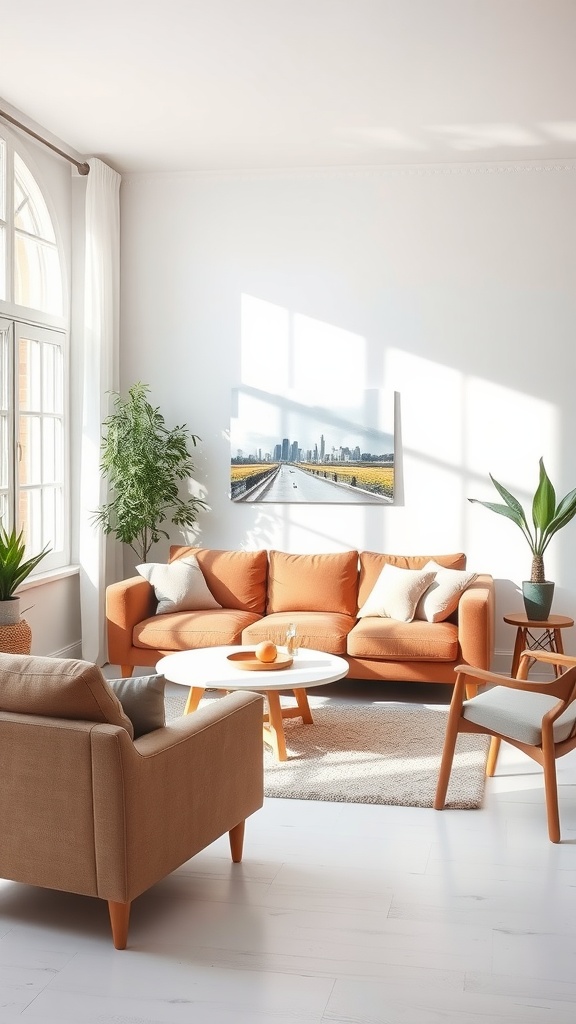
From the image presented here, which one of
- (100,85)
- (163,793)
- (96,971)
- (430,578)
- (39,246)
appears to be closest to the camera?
(96,971)

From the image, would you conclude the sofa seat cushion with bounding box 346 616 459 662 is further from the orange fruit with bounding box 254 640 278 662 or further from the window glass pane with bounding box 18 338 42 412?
the window glass pane with bounding box 18 338 42 412

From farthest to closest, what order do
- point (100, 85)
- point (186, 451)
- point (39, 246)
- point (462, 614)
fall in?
point (186, 451)
point (39, 246)
point (462, 614)
point (100, 85)

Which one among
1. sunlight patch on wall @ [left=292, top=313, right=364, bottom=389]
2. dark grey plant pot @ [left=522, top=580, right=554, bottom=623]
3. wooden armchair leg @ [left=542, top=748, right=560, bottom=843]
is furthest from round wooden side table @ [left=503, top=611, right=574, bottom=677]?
wooden armchair leg @ [left=542, top=748, right=560, bottom=843]

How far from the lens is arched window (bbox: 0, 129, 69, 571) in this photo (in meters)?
5.72

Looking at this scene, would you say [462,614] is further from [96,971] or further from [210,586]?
[96,971]

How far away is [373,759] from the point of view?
15.1 feet

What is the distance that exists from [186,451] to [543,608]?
2.63 metres

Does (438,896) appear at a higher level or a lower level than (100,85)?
lower

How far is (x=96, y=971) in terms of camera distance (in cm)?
270

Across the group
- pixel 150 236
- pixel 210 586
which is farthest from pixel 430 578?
pixel 150 236

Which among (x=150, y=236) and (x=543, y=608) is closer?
(x=543, y=608)

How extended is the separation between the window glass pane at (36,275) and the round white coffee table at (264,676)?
2621 mm

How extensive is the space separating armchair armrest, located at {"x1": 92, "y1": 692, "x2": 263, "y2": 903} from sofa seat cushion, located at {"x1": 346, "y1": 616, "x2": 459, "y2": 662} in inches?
83.9

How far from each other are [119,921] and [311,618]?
321 cm
